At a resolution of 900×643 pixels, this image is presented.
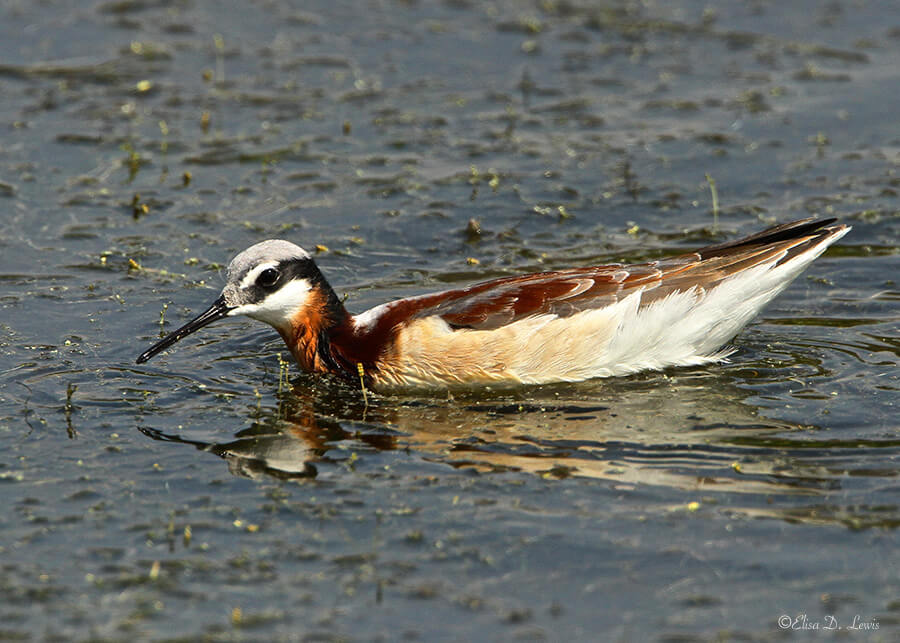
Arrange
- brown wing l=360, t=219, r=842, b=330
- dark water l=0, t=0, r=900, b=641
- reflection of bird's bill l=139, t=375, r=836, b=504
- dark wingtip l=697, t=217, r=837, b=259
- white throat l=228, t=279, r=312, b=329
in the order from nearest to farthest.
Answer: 1. dark water l=0, t=0, r=900, b=641
2. reflection of bird's bill l=139, t=375, r=836, b=504
3. brown wing l=360, t=219, r=842, b=330
4. white throat l=228, t=279, r=312, b=329
5. dark wingtip l=697, t=217, r=837, b=259

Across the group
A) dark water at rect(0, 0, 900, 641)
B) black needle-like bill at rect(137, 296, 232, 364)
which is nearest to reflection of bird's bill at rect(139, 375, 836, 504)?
dark water at rect(0, 0, 900, 641)

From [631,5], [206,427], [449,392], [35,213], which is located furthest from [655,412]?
[631,5]

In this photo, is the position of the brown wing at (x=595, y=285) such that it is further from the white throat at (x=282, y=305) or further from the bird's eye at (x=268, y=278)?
the bird's eye at (x=268, y=278)

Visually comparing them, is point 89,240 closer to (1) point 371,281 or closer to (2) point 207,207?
(2) point 207,207

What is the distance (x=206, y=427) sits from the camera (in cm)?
868

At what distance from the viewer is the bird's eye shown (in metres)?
9.36

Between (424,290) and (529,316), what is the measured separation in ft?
6.46

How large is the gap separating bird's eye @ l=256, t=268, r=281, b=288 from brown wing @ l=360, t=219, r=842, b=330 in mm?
832

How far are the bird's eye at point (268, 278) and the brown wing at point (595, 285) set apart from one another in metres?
0.83

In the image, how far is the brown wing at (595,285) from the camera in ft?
30.5

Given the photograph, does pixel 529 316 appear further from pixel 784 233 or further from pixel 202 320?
pixel 202 320

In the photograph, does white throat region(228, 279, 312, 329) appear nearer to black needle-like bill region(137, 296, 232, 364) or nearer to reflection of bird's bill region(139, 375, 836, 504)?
black needle-like bill region(137, 296, 232, 364)

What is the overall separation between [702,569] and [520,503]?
1210 millimetres

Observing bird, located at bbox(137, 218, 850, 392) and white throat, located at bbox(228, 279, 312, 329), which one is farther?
white throat, located at bbox(228, 279, 312, 329)
